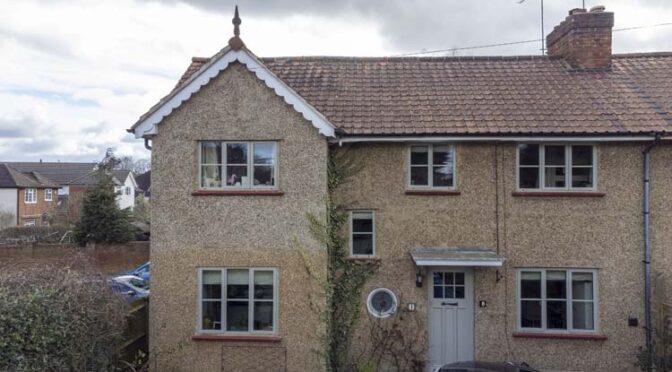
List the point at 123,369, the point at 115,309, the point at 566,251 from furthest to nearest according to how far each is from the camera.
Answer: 1. the point at 566,251
2. the point at 123,369
3. the point at 115,309

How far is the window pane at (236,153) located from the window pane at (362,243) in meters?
3.18

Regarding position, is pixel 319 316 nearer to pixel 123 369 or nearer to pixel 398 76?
pixel 123 369

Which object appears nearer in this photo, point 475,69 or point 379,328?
point 379,328

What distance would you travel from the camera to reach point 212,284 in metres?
10.8

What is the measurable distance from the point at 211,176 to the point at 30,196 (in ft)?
146

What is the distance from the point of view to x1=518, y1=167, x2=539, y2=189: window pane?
11.3 meters

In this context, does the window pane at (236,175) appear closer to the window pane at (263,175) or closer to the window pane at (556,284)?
the window pane at (263,175)

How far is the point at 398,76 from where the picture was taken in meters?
13.6

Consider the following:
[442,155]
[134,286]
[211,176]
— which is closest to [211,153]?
[211,176]

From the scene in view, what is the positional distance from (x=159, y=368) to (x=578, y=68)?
13.2 meters

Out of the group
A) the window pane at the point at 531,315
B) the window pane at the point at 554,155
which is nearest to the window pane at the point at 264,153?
the window pane at the point at 554,155

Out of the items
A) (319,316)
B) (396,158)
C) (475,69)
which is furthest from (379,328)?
(475,69)

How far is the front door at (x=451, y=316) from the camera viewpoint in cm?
1116

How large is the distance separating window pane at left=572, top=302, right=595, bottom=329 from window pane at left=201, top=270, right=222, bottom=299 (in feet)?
26.6
